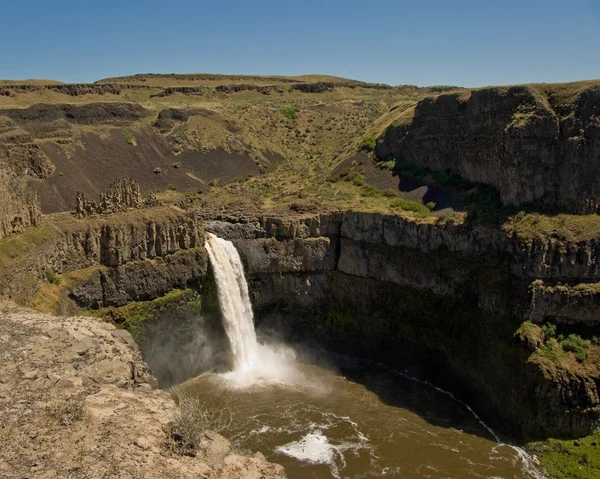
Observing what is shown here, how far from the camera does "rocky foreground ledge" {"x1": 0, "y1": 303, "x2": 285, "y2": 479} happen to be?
12.8 meters

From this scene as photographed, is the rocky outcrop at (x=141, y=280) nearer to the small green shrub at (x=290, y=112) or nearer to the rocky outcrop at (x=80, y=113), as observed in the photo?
the rocky outcrop at (x=80, y=113)

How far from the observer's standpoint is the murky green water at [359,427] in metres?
28.2

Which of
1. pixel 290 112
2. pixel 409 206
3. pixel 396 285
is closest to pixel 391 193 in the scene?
pixel 409 206

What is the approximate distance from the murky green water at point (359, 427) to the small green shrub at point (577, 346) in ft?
20.7

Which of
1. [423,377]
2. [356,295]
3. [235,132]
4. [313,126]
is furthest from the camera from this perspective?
[313,126]

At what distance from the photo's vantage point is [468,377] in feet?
113

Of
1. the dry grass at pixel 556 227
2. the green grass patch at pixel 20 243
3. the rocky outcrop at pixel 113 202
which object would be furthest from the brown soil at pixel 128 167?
the dry grass at pixel 556 227

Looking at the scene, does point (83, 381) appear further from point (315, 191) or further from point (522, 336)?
point (315, 191)

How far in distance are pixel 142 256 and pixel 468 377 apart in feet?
71.3

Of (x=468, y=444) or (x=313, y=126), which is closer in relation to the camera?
(x=468, y=444)

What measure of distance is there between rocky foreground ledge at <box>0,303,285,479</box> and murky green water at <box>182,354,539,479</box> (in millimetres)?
13835

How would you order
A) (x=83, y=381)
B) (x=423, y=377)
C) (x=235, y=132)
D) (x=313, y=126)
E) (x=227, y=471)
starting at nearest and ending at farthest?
(x=227, y=471) → (x=83, y=381) → (x=423, y=377) → (x=235, y=132) → (x=313, y=126)

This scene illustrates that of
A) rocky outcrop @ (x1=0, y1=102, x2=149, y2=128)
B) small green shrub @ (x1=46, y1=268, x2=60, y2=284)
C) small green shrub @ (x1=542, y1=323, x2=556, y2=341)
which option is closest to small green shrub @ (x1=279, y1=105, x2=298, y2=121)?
rocky outcrop @ (x1=0, y1=102, x2=149, y2=128)

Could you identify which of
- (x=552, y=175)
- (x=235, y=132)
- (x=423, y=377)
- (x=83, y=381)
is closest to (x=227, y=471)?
(x=83, y=381)
